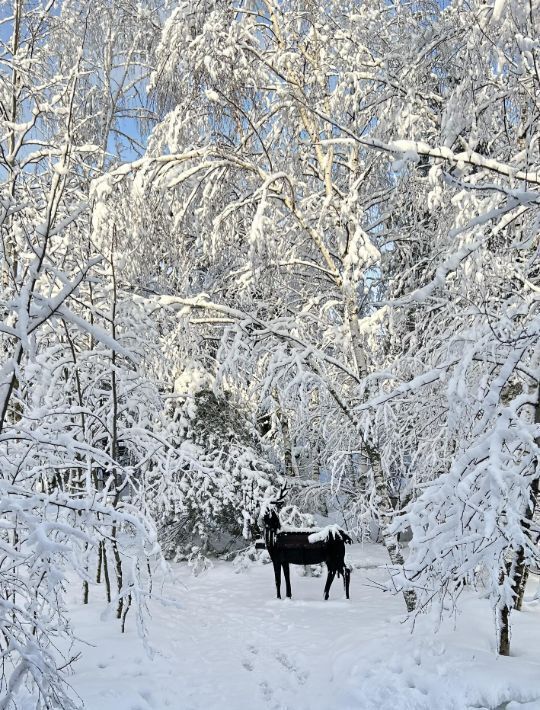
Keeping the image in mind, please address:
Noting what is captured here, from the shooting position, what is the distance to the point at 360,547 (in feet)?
40.4

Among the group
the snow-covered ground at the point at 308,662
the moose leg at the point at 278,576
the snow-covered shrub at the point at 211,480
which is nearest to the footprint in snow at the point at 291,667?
the snow-covered ground at the point at 308,662

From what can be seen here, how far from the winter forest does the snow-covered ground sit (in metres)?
0.03

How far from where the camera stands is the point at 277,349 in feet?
23.6

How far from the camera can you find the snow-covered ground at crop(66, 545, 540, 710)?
458 centimetres

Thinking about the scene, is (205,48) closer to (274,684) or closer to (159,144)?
(159,144)

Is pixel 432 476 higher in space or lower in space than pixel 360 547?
higher

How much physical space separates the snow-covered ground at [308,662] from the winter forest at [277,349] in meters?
0.03

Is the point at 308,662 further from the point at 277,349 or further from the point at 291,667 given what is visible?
the point at 277,349

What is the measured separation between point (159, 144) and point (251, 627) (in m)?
6.26

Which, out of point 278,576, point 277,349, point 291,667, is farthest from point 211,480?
point 291,667

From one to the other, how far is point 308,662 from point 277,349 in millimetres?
3449

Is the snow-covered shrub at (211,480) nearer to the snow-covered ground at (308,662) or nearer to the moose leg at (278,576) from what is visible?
the moose leg at (278,576)

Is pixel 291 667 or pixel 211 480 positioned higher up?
pixel 211 480

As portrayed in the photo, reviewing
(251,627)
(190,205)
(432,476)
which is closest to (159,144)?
(190,205)
